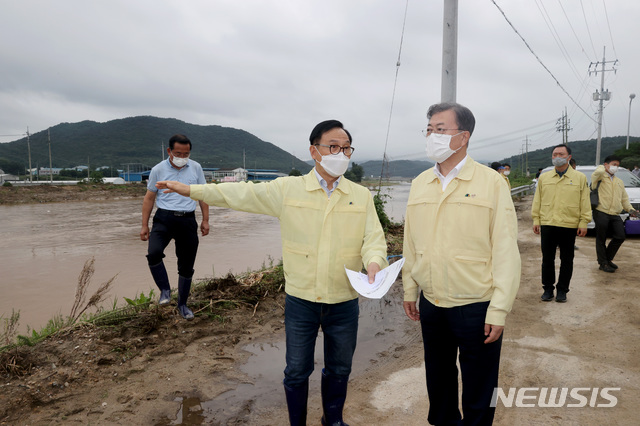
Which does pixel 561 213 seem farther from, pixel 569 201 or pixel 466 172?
pixel 466 172

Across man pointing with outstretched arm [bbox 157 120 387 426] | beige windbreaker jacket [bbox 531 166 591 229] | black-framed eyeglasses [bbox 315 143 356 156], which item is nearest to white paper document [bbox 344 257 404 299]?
man pointing with outstretched arm [bbox 157 120 387 426]

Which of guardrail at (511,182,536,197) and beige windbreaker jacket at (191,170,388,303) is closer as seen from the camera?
beige windbreaker jacket at (191,170,388,303)

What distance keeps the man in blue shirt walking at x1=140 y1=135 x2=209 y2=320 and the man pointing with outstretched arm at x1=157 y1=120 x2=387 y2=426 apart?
77.1 inches

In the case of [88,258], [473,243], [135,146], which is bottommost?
[88,258]

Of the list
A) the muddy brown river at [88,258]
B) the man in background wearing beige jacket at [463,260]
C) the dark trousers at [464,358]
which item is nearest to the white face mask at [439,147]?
the man in background wearing beige jacket at [463,260]

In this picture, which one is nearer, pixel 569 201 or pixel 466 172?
pixel 466 172

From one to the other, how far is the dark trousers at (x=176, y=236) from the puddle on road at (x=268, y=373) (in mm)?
1164

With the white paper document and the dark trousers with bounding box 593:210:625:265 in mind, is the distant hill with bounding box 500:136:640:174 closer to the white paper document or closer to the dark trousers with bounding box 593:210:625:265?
the dark trousers with bounding box 593:210:625:265

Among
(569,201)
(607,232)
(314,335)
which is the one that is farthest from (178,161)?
(607,232)

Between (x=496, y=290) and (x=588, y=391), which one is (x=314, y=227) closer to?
(x=496, y=290)

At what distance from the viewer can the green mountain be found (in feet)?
419

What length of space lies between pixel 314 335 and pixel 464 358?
2.70 ft

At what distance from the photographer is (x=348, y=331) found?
90.7 inches

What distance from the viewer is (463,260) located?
1.97 m
